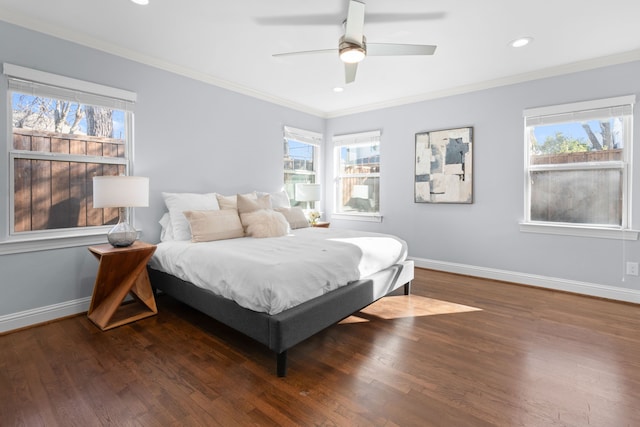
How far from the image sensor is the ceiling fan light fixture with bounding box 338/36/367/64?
93.3 inches

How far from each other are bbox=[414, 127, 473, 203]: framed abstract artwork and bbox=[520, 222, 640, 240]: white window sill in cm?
76

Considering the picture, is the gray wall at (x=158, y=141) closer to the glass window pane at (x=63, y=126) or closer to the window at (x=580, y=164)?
the glass window pane at (x=63, y=126)

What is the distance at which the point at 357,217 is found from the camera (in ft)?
17.4

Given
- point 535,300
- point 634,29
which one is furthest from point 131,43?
point 535,300

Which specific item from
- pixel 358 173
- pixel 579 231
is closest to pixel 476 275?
pixel 579 231

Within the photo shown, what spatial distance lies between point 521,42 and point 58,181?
4454mm

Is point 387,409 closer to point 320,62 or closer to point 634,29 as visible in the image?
point 320,62

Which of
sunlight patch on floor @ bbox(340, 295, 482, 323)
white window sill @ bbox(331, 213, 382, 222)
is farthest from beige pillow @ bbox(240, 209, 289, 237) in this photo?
white window sill @ bbox(331, 213, 382, 222)

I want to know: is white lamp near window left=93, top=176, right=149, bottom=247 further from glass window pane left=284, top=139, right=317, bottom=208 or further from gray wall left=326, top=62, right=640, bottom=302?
gray wall left=326, top=62, right=640, bottom=302

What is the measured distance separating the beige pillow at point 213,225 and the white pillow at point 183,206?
0.65ft

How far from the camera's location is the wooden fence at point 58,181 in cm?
263

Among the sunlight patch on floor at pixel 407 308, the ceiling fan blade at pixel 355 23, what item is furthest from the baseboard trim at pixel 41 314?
the ceiling fan blade at pixel 355 23

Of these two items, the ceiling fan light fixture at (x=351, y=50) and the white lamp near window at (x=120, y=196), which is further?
the white lamp near window at (x=120, y=196)

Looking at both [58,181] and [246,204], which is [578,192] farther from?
[58,181]
